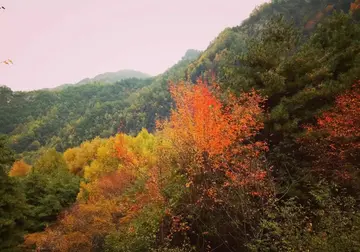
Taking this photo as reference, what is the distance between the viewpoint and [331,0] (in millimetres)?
85938

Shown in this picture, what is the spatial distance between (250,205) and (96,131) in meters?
136

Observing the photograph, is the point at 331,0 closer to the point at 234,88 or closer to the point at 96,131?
the point at 234,88

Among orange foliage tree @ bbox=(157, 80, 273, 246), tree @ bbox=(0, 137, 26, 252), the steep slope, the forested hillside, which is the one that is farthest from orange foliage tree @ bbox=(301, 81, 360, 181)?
the forested hillside

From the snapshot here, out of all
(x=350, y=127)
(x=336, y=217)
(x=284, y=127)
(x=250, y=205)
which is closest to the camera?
(x=336, y=217)

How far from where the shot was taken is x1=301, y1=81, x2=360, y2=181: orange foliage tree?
1567 centimetres

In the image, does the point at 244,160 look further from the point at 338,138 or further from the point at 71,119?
the point at 71,119

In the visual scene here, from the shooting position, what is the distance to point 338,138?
16281mm

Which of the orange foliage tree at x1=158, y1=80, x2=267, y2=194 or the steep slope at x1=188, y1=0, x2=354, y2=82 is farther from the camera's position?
the steep slope at x1=188, y1=0, x2=354, y2=82

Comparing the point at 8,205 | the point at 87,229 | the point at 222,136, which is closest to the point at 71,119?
the point at 8,205

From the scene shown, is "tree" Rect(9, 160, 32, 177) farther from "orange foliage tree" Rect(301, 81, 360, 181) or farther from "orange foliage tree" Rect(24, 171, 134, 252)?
"orange foliage tree" Rect(301, 81, 360, 181)

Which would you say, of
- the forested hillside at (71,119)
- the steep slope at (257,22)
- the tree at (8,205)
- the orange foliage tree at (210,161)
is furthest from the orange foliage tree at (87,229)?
the forested hillside at (71,119)

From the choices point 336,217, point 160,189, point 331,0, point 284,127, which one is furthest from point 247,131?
point 331,0

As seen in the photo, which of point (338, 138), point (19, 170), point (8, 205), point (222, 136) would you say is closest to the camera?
point (338, 138)

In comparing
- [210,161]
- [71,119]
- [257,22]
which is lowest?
[71,119]
